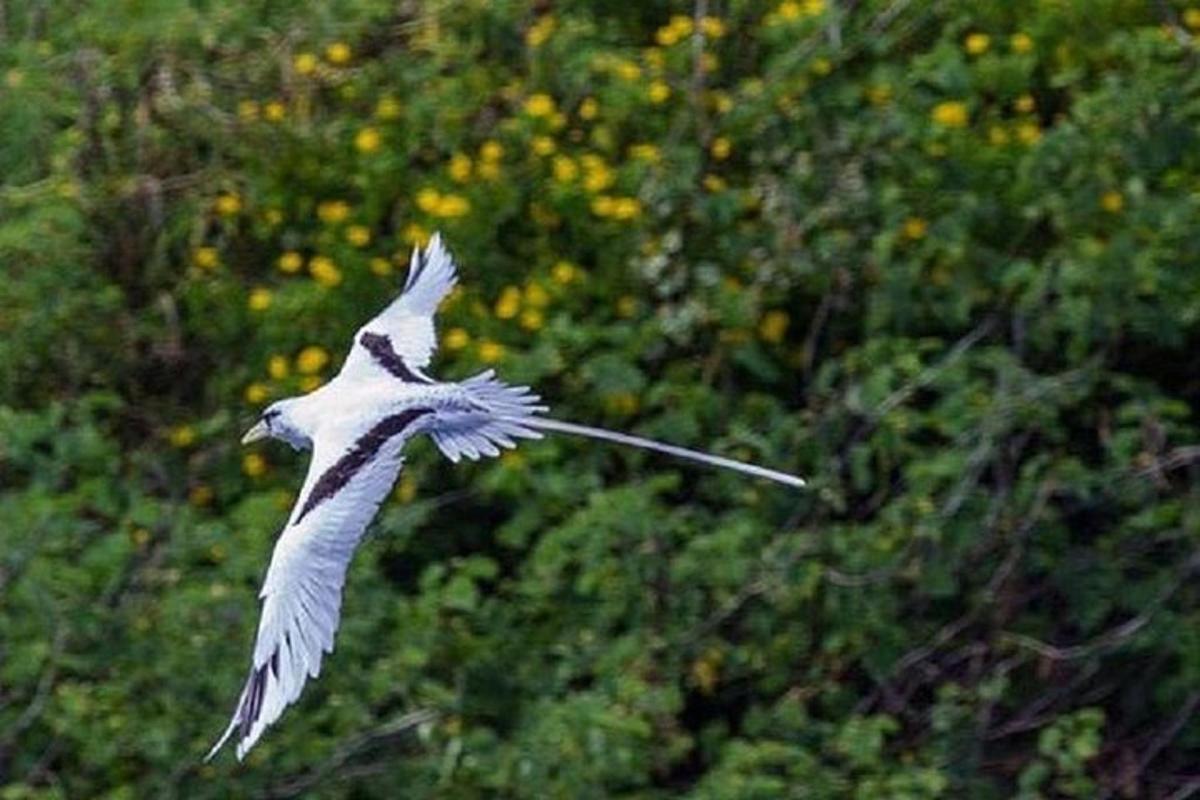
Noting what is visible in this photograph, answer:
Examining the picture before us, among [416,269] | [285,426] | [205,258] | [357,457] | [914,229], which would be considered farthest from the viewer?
[205,258]

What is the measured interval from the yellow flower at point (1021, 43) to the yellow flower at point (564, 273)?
3.16 feet

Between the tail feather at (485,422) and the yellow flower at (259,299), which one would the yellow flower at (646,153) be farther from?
the tail feather at (485,422)

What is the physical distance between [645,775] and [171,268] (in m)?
1.66

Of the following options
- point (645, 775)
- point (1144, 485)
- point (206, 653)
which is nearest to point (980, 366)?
point (1144, 485)

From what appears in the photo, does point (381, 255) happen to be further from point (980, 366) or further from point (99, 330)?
point (980, 366)

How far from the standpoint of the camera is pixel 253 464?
26.2 ft

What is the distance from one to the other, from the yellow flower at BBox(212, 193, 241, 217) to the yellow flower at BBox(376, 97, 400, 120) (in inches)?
13.4

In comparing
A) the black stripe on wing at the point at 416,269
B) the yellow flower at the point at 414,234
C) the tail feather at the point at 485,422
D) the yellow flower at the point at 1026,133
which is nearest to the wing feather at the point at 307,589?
the tail feather at the point at 485,422

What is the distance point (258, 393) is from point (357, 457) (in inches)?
88.8

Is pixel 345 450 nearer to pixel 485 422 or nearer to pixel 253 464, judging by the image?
pixel 485 422

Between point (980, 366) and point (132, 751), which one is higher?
point (980, 366)

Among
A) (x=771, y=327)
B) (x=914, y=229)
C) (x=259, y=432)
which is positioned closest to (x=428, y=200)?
(x=771, y=327)

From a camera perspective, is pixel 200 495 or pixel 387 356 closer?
pixel 387 356

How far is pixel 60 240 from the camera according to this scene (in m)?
8.09
